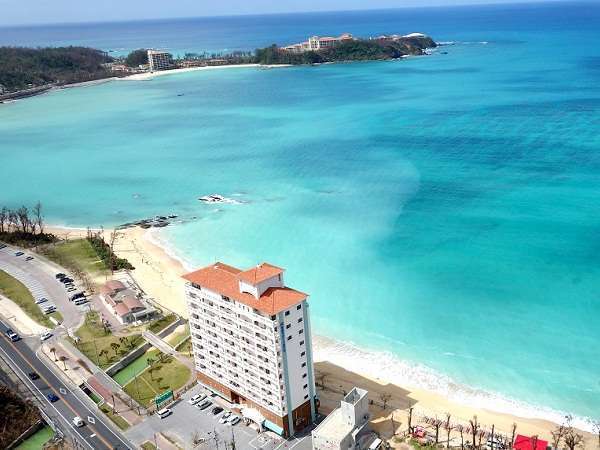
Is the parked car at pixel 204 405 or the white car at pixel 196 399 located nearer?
the parked car at pixel 204 405

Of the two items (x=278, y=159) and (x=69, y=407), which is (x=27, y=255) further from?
(x=278, y=159)

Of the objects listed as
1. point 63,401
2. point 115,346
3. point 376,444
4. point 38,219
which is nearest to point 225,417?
point 376,444

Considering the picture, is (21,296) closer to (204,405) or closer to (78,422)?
(78,422)

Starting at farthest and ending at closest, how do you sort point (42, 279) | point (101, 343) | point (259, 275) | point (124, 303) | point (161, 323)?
point (42, 279), point (124, 303), point (161, 323), point (101, 343), point (259, 275)

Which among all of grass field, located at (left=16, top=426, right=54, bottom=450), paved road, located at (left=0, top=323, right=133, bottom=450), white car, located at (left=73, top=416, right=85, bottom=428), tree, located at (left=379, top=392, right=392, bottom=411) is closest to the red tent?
tree, located at (left=379, top=392, right=392, bottom=411)

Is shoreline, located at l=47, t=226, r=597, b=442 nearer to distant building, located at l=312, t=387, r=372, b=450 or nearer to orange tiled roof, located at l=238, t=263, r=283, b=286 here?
distant building, located at l=312, t=387, r=372, b=450

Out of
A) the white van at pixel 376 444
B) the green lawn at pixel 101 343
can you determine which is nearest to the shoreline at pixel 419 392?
the white van at pixel 376 444

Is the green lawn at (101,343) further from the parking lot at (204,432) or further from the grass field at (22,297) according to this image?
the parking lot at (204,432)
